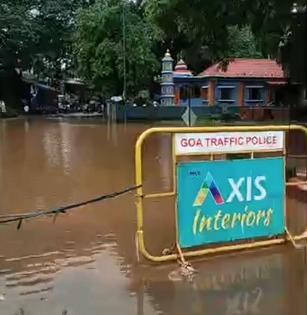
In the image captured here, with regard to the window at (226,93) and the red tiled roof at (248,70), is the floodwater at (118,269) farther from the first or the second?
the window at (226,93)

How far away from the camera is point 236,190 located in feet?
20.8

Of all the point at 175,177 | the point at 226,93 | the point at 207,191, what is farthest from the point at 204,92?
the point at 175,177

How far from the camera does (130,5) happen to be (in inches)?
1681

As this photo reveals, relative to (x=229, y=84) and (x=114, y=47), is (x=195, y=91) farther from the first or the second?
(x=114, y=47)

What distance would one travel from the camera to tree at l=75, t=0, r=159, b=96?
4028 centimetres

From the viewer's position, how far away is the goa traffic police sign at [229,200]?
6094 mm

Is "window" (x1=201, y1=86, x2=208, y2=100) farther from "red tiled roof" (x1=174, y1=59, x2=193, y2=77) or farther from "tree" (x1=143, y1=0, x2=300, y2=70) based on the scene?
"tree" (x1=143, y1=0, x2=300, y2=70)

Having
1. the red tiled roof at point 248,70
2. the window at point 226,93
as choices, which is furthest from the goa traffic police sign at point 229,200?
the window at point 226,93

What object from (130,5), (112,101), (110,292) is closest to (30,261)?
(110,292)

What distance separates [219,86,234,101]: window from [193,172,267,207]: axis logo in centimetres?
3906

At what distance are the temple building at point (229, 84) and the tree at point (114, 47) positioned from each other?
233cm

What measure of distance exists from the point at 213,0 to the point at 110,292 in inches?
318

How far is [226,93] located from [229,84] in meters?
1.05

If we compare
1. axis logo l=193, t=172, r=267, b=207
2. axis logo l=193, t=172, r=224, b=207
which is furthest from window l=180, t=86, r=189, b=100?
axis logo l=193, t=172, r=224, b=207
